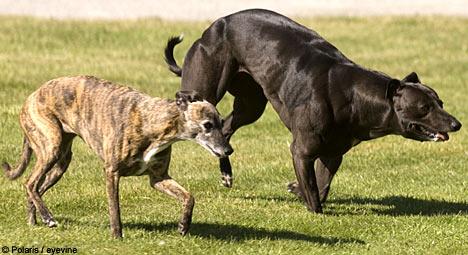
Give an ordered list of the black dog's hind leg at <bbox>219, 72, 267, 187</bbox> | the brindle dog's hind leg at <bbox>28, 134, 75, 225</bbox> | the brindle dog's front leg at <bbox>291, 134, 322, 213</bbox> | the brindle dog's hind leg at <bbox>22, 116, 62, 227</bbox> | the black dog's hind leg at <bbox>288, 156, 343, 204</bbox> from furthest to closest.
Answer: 1. the black dog's hind leg at <bbox>219, 72, 267, 187</bbox>
2. the black dog's hind leg at <bbox>288, 156, 343, 204</bbox>
3. the brindle dog's front leg at <bbox>291, 134, 322, 213</bbox>
4. the brindle dog's hind leg at <bbox>28, 134, 75, 225</bbox>
5. the brindle dog's hind leg at <bbox>22, 116, 62, 227</bbox>

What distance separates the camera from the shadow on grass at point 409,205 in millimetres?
11062

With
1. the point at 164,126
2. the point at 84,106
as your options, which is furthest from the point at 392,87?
the point at 84,106

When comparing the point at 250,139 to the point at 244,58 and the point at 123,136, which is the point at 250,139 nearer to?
the point at 244,58

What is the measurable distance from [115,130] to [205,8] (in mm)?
23697

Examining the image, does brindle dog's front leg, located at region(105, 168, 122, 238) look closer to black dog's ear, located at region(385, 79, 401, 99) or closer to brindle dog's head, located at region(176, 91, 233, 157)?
brindle dog's head, located at region(176, 91, 233, 157)

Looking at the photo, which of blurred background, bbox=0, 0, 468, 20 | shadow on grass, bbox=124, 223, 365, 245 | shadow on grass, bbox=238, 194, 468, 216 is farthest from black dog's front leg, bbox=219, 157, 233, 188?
blurred background, bbox=0, 0, 468, 20

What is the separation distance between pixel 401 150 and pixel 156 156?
7041 mm

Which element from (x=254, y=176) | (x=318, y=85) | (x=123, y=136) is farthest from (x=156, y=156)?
(x=254, y=176)

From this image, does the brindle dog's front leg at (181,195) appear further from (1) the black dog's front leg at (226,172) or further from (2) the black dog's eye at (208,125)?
(1) the black dog's front leg at (226,172)

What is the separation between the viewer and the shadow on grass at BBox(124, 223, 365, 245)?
9.52 metres

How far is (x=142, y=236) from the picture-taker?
9289 millimetres

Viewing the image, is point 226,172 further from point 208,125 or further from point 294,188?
point 208,125

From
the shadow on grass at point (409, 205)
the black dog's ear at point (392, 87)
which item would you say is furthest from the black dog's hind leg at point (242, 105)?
the black dog's ear at point (392, 87)

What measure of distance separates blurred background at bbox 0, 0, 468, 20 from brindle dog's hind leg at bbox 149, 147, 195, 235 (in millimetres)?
20001
